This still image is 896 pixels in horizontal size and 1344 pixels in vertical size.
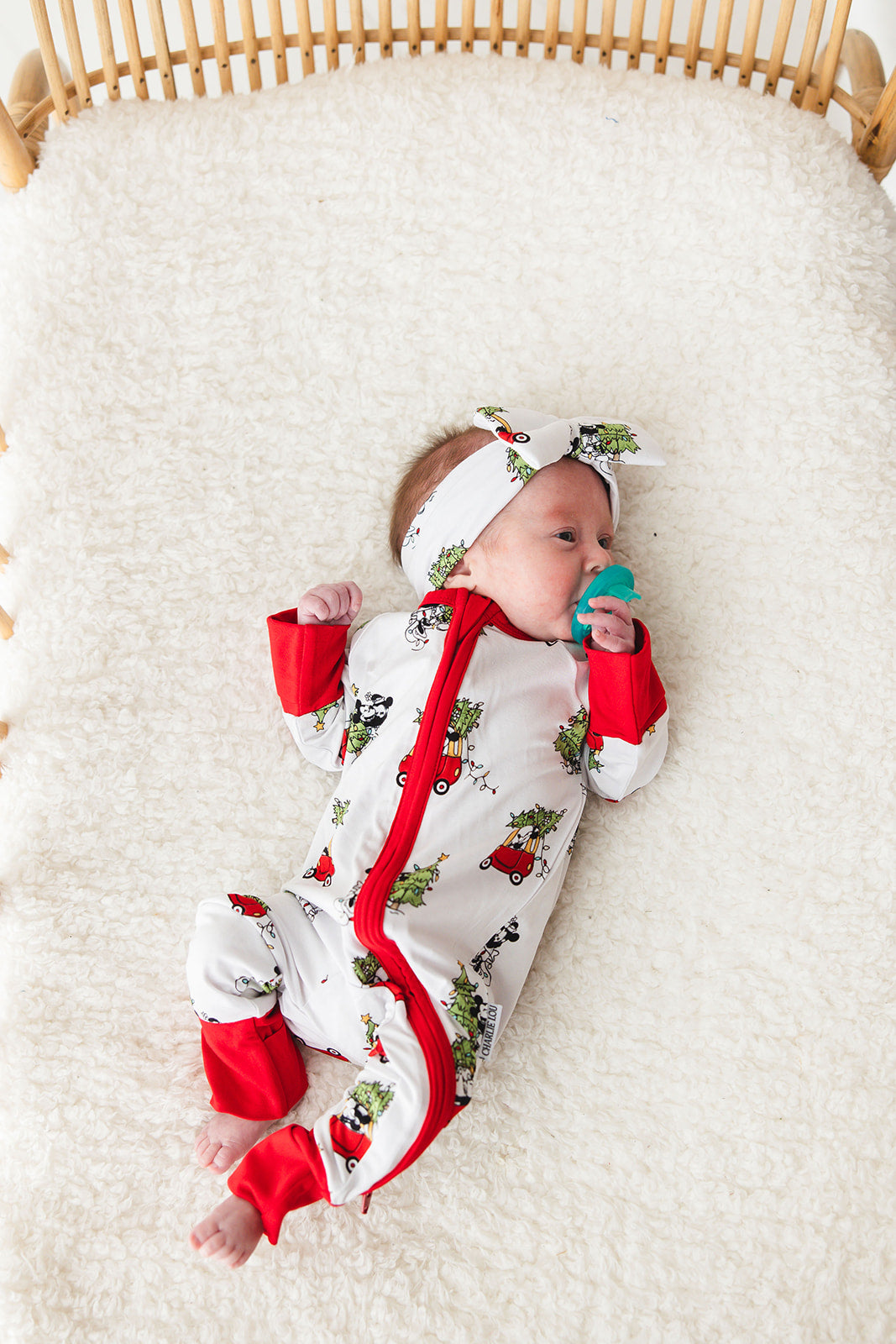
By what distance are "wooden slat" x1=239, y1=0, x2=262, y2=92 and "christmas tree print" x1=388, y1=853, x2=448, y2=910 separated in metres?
1.06

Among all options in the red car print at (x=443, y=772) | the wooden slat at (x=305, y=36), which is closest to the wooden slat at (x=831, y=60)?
the wooden slat at (x=305, y=36)

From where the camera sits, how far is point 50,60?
1326mm

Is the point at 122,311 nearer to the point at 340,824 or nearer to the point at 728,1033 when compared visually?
the point at 340,824

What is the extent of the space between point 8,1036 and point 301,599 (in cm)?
55

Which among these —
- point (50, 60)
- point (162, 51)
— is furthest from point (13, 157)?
point (162, 51)

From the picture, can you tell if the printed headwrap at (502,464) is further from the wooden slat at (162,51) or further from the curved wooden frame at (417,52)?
the wooden slat at (162,51)

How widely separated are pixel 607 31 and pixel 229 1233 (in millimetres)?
1493

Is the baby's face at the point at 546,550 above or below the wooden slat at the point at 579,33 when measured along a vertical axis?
below

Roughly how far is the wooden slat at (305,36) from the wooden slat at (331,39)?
0.07 feet

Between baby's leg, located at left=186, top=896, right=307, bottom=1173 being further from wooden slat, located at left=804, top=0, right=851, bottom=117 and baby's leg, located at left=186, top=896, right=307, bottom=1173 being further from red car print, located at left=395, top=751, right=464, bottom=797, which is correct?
wooden slat, located at left=804, top=0, right=851, bottom=117

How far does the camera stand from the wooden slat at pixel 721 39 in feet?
4.45

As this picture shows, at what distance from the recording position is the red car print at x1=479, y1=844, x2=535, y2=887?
1107mm

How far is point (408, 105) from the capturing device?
138 centimetres

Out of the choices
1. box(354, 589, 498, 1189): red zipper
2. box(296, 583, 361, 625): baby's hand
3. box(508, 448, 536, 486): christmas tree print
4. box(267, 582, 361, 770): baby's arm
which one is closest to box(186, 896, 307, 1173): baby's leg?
box(354, 589, 498, 1189): red zipper
